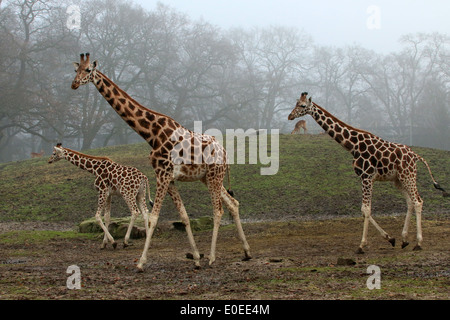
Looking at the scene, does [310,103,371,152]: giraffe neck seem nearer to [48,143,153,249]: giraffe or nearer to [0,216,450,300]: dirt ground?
[0,216,450,300]: dirt ground

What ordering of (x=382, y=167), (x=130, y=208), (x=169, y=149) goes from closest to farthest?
(x=169, y=149), (x=382, y=167), (x=130, y=208)

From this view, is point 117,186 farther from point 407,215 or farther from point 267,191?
point 267,191

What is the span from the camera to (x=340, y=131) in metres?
12.0

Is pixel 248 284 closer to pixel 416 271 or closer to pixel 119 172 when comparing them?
pixel 416 271

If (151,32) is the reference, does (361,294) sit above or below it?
below

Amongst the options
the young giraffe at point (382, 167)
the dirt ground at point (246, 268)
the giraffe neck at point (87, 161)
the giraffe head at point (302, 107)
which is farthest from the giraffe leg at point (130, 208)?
the young giraffe at point (382, 167)

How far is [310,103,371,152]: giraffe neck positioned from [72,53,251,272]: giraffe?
9.64ft

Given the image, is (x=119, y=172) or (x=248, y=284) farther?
(x=119, y=172)

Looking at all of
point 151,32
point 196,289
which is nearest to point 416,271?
point 196,289

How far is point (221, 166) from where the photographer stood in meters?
Result: 10.3

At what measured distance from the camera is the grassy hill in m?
19.1

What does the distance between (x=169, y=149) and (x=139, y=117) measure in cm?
89

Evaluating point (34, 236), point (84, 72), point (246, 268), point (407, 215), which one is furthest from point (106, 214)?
point (407, 215)

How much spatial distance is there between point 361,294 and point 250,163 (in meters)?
19.0
